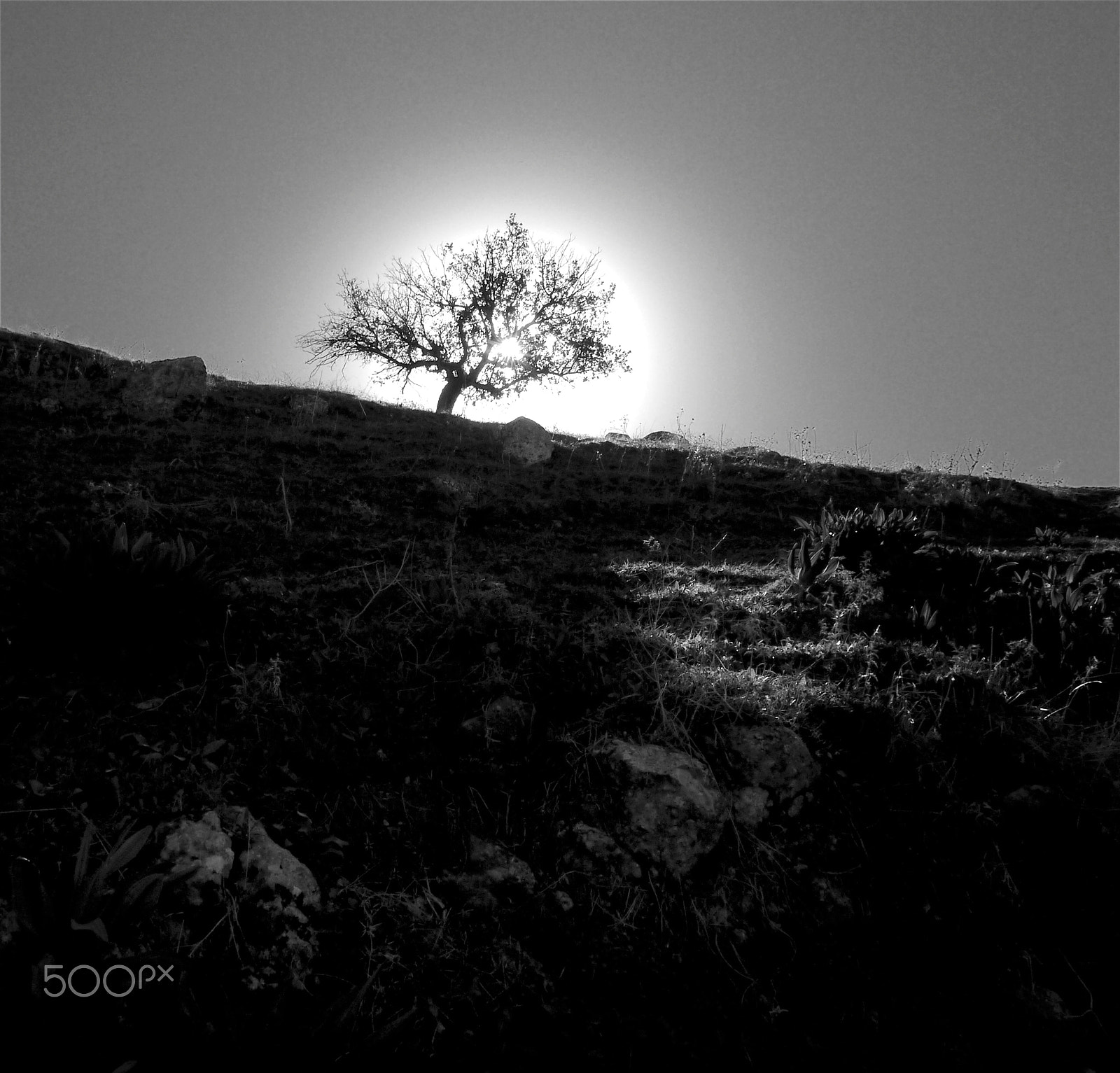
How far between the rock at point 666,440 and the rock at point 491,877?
9.66m

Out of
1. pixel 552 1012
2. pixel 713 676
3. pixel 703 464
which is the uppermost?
pixel 703 464

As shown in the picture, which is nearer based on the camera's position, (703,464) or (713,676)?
(713,676)

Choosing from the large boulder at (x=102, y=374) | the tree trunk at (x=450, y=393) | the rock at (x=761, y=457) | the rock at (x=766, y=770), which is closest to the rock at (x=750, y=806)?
the rock at (x=766, y=770)

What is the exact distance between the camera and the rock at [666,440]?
12432 millimetres

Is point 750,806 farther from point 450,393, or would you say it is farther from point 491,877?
point 450,393

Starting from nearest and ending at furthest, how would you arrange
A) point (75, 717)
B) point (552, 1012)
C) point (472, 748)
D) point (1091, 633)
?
point (552, 1012) → point (75, 717) → point (472, 748) → point (1091, 633)

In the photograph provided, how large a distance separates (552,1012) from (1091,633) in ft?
11.9

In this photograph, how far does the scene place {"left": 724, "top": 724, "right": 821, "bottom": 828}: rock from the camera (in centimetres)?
315

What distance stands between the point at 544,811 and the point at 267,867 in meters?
1.03

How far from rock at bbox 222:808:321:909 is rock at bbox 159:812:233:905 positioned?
52mm

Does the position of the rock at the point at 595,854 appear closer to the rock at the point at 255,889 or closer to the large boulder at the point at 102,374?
the rock at the point at 255,889

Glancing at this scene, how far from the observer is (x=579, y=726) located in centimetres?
339

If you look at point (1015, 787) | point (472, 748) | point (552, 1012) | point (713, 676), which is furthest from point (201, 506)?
point (1015, 787)

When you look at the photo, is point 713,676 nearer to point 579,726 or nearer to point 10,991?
point 579,726
